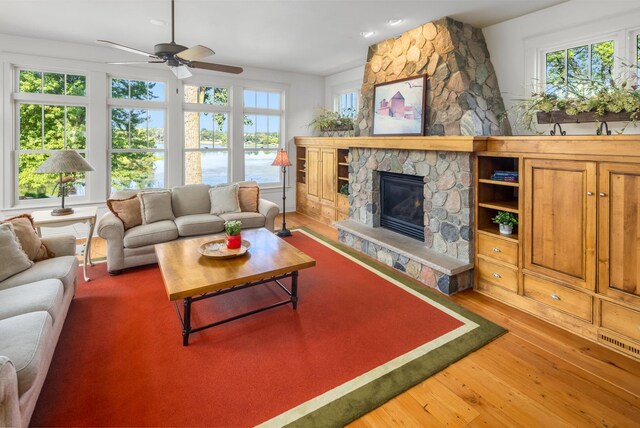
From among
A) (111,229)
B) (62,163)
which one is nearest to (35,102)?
(62,163)

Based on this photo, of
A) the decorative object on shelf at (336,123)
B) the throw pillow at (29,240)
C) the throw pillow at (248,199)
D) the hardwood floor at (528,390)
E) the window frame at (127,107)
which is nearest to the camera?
the hardwood floor at (528,390)

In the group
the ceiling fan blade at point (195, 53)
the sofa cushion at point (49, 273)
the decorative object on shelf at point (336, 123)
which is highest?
the decorative object on shelf at point (336, 123)

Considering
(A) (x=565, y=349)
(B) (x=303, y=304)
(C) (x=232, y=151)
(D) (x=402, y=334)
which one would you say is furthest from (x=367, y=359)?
(C) (x=232, y=151)

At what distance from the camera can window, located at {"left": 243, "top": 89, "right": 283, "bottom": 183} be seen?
22.0 ft

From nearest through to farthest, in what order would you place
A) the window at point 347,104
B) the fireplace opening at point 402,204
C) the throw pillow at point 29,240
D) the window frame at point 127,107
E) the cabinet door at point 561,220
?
the cabinet door at point 561,220
the throw pillow at point 29,240
the fireplace opening at point 402,204
the window frame at point 127,107
the window at point 347,104

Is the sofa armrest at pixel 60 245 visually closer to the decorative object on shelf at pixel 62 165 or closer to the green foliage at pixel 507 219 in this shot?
the decorative object on shelf at pixel 62 165

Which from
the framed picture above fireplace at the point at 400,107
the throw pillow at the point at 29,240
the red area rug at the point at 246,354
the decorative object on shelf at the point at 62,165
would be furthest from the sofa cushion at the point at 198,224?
the framed picture above fireplace at the point at 400,107

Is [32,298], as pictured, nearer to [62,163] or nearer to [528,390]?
[62,163]

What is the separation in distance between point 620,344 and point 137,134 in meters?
6.54

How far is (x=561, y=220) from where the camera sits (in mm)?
2816

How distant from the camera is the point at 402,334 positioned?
273cm

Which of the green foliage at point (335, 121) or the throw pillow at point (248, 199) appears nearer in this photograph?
the throw pillow at point (248, 199)

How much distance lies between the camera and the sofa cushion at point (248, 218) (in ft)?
15.6

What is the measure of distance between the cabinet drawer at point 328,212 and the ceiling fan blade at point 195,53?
372 centimetres
